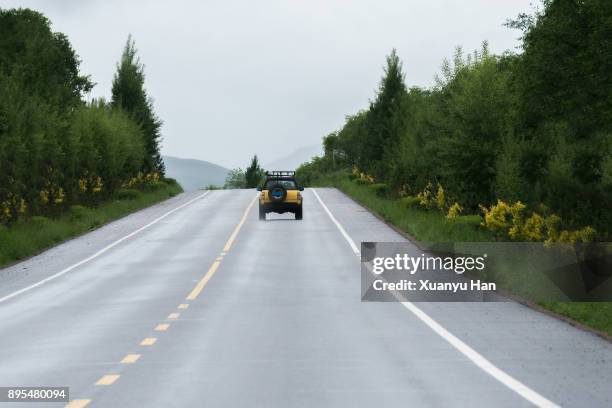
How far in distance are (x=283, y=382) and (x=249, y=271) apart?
1630 cm

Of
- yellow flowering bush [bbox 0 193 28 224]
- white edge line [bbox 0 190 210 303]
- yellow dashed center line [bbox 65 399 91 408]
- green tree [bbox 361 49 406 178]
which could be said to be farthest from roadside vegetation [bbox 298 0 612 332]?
green tree [bbox 361 49 406 178]

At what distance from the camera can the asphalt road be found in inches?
420

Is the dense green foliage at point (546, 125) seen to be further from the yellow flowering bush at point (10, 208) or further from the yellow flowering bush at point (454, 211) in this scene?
the yellow flowering bush at point (10, 208)

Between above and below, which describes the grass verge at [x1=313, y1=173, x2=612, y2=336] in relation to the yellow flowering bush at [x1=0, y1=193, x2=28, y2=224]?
below

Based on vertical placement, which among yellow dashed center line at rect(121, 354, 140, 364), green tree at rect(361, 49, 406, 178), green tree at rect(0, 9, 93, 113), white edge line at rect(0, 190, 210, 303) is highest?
green tree at rect(0, 9, 93, 113)

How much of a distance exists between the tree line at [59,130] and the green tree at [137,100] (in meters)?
0.09

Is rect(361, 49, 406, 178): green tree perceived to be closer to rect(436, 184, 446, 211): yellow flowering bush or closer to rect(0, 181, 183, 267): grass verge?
rect(0, 181, 183, 267): grass verge

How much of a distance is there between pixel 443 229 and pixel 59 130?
27.3 m

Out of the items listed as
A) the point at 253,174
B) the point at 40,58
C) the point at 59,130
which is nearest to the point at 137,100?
the point at 40,58

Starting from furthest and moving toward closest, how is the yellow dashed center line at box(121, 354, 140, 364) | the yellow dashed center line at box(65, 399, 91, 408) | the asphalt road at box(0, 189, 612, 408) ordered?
the yellow dashed center line at box(121, 354, 140, 364), the asphalt road at box(0, 189, 612, 408), the yellow dashed center line at box(65, 399, 91, 408)

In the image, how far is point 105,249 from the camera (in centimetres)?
3634

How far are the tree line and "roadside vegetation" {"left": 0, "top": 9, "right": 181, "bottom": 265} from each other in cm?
6

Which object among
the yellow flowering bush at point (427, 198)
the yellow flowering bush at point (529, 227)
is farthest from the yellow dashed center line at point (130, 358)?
the yellow flowering bush at point (427, 198)

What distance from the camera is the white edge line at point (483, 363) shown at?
33.7 ft
